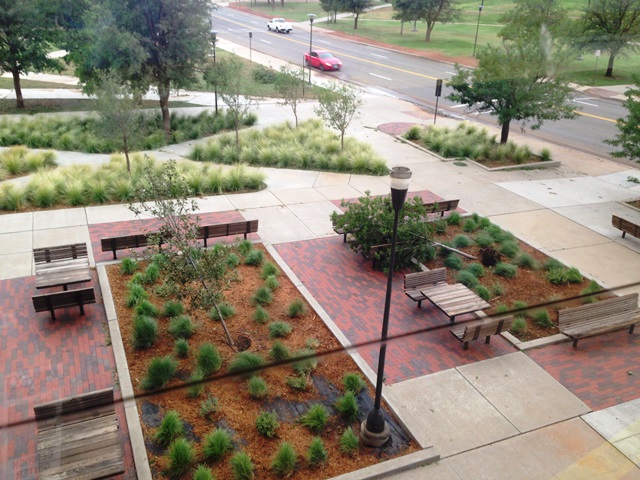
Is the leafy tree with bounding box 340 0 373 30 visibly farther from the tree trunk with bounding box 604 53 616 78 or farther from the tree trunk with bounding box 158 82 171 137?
the tree trunk with bounding box 158 82 171 137

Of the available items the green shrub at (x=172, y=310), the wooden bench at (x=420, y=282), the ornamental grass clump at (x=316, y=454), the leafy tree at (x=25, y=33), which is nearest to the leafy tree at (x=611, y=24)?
the wooden bench at (x=420, y=282)

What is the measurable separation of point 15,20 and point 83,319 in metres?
20.3

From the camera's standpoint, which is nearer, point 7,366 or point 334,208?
point 7,366

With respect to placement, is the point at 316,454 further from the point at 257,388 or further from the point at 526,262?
the point at 526,262

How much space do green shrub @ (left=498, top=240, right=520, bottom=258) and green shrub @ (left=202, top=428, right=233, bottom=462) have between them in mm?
7679

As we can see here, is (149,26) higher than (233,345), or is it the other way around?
(149,26)

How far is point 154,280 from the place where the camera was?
399 inches

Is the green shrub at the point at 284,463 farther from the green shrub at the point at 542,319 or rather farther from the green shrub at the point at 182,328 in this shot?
the green shrub at the point at 542,319

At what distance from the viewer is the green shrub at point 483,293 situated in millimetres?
10219

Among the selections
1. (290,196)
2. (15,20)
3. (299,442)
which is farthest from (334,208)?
(15,20)

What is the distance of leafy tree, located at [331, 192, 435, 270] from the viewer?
11.2 metres

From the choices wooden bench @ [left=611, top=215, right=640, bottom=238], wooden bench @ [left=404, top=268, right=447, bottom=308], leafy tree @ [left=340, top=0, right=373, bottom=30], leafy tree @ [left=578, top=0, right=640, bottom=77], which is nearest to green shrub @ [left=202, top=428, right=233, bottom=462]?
wooden bench @ [left=404, top=268, right=447, bottom=308]

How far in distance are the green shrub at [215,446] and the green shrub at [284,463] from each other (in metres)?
0.60

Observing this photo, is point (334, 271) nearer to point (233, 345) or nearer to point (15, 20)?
point (233, 345)
